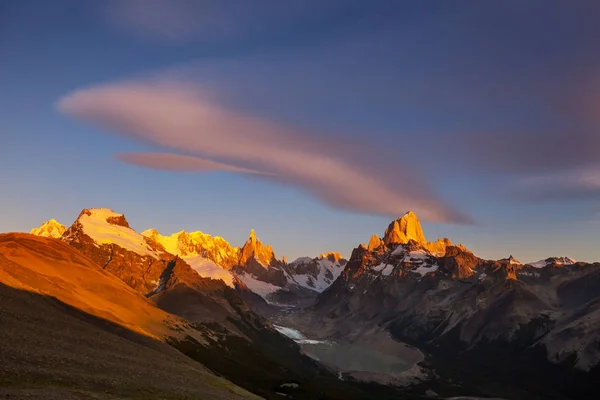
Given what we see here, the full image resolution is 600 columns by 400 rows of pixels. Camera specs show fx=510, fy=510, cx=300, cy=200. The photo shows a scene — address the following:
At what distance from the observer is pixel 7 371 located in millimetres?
81500

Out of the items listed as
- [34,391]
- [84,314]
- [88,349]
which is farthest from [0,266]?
[34,391]

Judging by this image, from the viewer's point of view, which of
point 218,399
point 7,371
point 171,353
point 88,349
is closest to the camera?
point 7,371

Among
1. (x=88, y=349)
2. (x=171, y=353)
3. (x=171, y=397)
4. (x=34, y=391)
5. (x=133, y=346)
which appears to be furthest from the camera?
(x=171, y=353)

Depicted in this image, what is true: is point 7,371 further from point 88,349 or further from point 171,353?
point 171,353

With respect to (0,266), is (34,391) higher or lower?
lower

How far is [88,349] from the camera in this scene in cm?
12500

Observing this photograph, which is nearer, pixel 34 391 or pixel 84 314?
pixel 34 391

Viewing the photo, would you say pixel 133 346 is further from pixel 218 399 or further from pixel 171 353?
pixel 218 399

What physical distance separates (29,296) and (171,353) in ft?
177

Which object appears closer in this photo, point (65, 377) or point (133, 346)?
point (65, 377)

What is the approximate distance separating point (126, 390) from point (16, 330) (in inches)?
1532

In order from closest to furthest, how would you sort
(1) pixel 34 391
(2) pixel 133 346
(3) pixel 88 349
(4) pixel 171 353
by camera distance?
1. (1) pixel 34 391
2. (3) pixel 88 349
3. (2) pixel 133 346
4. (4) pixel 171 353

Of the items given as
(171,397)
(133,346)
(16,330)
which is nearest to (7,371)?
(171,397)

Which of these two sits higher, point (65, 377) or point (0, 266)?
point (0, 266)
